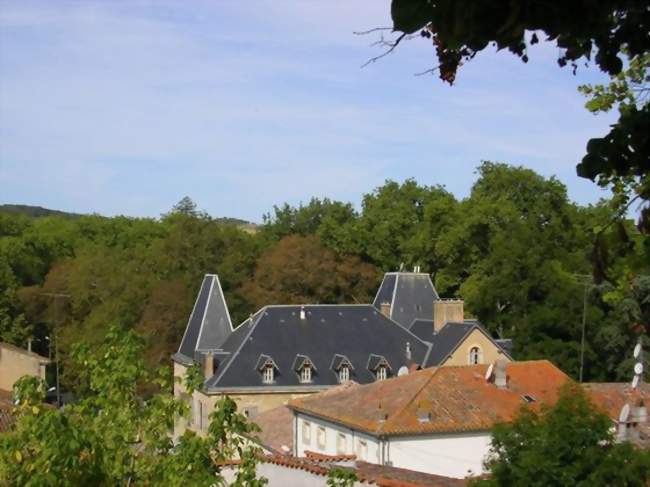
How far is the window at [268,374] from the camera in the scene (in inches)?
1693

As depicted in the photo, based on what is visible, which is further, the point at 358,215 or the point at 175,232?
the point at 358,215

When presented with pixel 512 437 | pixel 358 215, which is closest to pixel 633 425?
pixel 512 437

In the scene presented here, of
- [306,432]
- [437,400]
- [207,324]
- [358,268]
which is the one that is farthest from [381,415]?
[358,268]

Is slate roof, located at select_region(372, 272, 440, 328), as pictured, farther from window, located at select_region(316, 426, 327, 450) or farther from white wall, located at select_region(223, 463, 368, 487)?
white wall, located at select_region(223, 463, 368, 487)

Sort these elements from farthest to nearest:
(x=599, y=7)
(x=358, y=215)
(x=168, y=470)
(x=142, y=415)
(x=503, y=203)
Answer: (x=358, y=215), (x=503, y=203), (x=142, y=415), (x=168, y=470), (x=599, y=7)

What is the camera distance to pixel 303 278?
2244 inches

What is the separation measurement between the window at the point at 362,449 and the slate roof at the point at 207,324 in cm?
1899

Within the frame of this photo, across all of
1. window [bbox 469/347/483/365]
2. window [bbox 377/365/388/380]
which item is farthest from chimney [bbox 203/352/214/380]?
window [bbox 469/347/483/365]

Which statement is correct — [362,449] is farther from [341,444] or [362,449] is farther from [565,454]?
[565,454]

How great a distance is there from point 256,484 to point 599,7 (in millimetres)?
5694

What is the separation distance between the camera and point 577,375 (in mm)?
46656

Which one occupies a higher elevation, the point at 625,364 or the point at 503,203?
the point at 503,203

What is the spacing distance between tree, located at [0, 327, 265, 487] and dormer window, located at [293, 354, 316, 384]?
3431 cm

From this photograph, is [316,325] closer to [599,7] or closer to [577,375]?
[577,375]
